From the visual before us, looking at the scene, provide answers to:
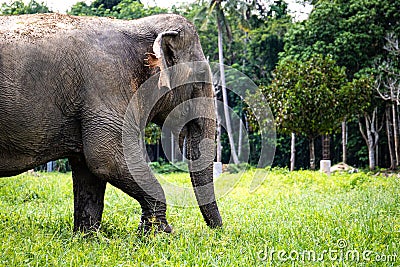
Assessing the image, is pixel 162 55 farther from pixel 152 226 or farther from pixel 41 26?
pixel 152 226

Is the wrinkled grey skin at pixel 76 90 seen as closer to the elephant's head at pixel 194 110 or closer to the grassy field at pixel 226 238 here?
the elephant's head at pixel 194 110

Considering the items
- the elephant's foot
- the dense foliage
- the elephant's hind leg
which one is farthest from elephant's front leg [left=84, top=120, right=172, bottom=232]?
the dense foliage

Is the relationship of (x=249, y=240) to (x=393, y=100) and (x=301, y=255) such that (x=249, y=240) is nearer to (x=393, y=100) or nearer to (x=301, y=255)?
(x=301, y=255)

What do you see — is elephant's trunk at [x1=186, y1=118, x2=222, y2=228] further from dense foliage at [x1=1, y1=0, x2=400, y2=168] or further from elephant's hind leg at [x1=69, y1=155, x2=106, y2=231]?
dense foliage at [x1=1, y1=0, x2=400, y2=168]

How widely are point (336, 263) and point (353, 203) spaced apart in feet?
11.6

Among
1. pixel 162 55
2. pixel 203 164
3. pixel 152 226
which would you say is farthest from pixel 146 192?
pixel 162 55

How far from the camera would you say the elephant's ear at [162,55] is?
3.89 m

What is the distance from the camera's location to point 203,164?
439 centimetres

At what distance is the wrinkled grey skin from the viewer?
355 centimetres

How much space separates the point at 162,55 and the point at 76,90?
0.70 m

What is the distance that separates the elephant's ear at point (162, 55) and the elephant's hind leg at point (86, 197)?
3.42 ft

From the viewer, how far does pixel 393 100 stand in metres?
19.7

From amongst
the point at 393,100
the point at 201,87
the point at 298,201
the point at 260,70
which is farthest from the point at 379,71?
the point at 201,87

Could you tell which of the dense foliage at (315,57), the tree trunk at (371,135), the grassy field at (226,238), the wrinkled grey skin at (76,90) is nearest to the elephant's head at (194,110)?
the wrinkled grey skin at (76,90)
